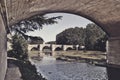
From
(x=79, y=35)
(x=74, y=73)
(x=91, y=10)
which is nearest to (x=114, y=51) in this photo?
(x=74, y=73)

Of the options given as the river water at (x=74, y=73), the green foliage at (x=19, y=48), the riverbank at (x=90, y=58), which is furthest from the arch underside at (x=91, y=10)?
the green foliage at (x=19, y=48)

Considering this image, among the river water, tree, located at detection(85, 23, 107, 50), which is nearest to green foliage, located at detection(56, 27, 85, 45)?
tree, located at detection(85, 23, 107, 50)

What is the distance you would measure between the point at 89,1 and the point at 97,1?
1.82 feet

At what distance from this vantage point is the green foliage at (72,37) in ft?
300

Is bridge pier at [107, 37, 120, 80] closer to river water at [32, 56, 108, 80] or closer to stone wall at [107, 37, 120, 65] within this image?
stone wall at [107, 37, 120, 65]

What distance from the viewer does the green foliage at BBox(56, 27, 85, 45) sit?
3598 inches

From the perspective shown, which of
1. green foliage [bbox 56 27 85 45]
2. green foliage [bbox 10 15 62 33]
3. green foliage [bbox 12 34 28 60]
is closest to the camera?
green foliage [bbox 10 15 62 33]

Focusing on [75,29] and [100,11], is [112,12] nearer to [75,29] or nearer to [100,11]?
[100,11]

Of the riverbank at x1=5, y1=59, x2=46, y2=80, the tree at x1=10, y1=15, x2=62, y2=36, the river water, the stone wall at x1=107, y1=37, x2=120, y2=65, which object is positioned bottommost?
the river water

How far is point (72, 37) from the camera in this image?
9375 cm

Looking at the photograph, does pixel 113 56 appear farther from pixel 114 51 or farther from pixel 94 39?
pixel 94 39

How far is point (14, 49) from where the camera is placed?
28062 millimetres

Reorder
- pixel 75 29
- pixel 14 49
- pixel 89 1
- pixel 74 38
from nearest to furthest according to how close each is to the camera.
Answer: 1. pixel 89 1
2. pixel 14 49
3. pixel 74 38
4. pixel 75 29

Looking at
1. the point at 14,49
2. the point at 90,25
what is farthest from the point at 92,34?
the point at 14,49
